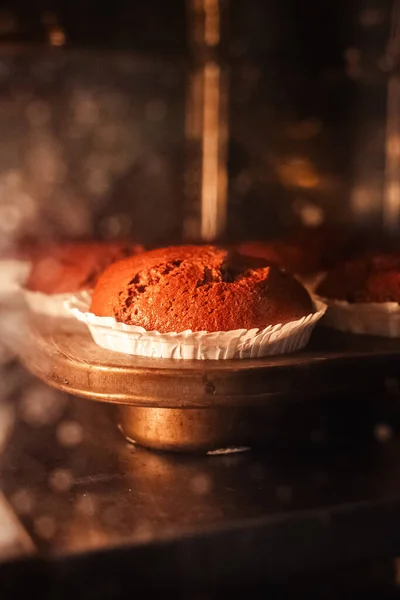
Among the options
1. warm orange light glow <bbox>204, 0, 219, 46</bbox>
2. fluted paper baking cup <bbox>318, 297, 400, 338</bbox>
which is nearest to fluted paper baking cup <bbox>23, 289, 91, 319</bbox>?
fluted paper baking cup <bbox>318, 297, 400, 338</bbox>

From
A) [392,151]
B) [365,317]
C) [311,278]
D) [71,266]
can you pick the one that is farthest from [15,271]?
[392,151]

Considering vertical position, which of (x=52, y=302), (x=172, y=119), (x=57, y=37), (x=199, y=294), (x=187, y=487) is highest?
(x=57, y=37)

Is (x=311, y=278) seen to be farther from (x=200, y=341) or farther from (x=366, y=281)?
(x=200, y=341)

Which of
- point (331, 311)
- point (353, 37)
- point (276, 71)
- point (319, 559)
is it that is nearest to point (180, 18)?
point (276, 71)

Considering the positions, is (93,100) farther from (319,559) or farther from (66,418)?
(319,559)

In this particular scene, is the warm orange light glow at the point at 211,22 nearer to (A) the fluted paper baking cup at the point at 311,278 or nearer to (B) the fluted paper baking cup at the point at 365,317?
(A) the fluted paper baking cup at the point at 311,278

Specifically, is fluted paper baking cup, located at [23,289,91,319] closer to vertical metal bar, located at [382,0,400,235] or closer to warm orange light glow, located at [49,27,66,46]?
warm orange light glow, located at [49,27,66,46]
